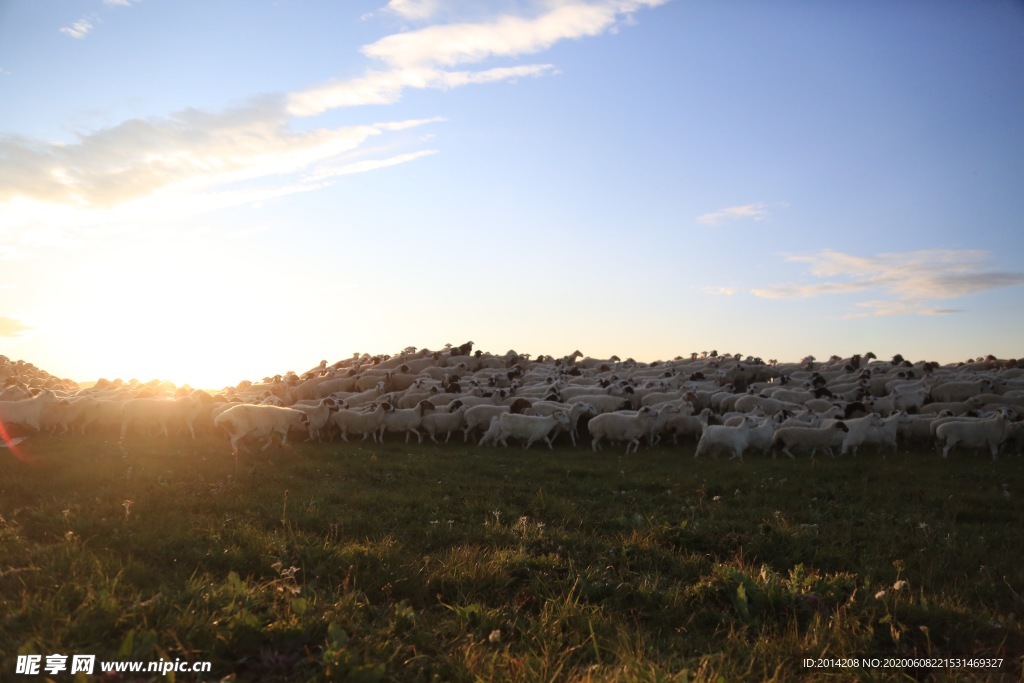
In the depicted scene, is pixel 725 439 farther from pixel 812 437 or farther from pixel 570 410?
pixel 570 410

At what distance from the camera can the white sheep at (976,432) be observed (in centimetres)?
1862

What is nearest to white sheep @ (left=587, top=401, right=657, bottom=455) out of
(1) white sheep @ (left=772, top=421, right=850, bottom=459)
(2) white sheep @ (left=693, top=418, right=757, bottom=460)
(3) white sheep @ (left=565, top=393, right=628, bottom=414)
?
(2) white sheep @ (left=693, top=418, right=757, bottom=460)

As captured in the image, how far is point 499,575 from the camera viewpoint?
24.9 ft

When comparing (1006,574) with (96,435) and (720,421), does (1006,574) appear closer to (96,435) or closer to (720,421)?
(720,421)

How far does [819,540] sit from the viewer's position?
10.0 m

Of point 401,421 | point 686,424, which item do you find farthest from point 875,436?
point 401,421

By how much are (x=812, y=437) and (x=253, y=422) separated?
16177 mm

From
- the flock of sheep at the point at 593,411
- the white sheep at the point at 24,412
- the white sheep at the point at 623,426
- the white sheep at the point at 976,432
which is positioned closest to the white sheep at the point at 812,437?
the flock of sheep at the point at 593,411

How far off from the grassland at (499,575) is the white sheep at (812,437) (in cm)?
461

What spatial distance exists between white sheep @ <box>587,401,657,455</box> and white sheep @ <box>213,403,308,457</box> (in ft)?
31.3

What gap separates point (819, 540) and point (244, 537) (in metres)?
8.24

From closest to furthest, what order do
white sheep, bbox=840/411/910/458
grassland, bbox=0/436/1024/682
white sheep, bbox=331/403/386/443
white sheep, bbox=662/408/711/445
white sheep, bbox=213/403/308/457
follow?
grassland, bbox=0/436/1024/682 → white sheep, bbox=213/403/308/457 → white sheep, bbox=840/411/910/458 → white sheep, bbox=662/408/711/445 → white sheep, bbox=331/403/386/443

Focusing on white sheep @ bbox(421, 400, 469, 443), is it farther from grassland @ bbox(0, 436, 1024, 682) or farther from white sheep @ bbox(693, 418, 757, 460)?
white sheep @ bbox(693, 418, 757, 460)

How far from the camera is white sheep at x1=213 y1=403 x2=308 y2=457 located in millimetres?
18625
